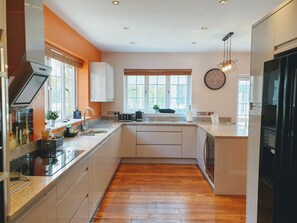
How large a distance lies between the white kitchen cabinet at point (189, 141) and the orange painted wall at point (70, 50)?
1.87 metres

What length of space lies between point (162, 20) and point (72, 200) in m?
2.35

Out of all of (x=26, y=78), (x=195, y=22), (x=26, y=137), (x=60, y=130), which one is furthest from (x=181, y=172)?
(x=26, y=78)

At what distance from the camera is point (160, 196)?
338 cm

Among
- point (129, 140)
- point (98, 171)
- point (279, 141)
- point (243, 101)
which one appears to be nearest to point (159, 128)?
point (129, 140)

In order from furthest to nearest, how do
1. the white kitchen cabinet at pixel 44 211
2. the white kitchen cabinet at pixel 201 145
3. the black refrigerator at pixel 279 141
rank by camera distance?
1. the white kitchen cabinet at pixel 201 145
2. the black refrigerator at pixel 279 141
3. the white kitchen cabinet at pixel 44 211

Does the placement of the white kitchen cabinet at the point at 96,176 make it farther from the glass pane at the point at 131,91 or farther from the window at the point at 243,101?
the window at the point at 243,101

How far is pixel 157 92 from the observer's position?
558cm

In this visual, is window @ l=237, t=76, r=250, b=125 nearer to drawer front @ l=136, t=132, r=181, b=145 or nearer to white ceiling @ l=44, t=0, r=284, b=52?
white ceiling @ l=44, t=0, r=284, b=52

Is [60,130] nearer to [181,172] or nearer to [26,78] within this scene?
[26,78]

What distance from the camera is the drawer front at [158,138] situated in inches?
196

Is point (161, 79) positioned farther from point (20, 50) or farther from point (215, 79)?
point (20, 50)

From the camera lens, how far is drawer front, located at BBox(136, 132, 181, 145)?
4.97 metres

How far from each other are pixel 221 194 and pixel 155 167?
166cm

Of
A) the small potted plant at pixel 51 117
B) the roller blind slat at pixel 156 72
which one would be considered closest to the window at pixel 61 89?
the small potted plant at pixel 51 117
